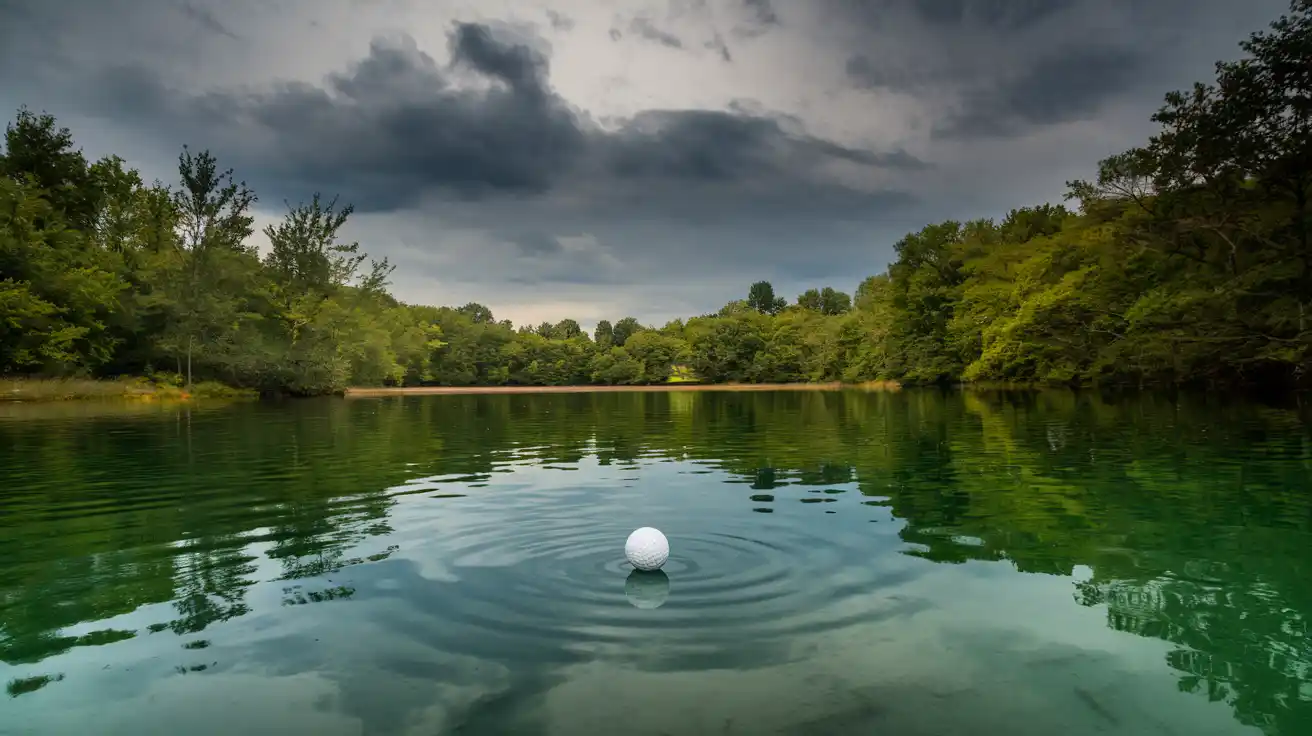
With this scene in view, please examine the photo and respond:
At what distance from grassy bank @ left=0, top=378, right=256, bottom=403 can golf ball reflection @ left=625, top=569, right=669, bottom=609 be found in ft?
192

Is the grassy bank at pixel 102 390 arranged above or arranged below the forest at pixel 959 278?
below

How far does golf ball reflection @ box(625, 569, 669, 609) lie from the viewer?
25.3 ft

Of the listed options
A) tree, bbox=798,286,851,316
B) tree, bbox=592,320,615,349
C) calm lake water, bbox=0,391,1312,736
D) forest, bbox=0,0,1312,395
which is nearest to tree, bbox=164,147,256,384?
forest, bbox=0,0,1312,395

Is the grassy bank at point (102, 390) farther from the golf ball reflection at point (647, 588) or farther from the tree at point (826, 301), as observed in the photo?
the tree at point (826, 301)

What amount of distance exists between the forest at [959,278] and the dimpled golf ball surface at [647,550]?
37.0 m

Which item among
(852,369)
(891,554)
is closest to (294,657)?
(891,554)

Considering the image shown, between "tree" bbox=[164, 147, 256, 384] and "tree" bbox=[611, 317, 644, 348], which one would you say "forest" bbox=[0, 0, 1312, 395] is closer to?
"tree" bbox=[164, 147, 256, 384]

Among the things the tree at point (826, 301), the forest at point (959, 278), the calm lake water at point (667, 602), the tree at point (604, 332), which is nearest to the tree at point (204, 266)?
the forest at point (959, 278)

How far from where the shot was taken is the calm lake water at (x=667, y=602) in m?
5.43

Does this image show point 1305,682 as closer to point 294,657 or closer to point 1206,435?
point 294,657

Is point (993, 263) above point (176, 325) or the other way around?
above

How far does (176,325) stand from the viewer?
2483 inches

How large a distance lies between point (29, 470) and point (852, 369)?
96131mm

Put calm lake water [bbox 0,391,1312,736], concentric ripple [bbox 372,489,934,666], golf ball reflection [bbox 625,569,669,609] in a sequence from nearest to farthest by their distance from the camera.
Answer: calm lake water [bbox 0,391,1312,736], concentric ripple [bbox 372,489,934,666], golf ball reflection [bbox 625,569,669,609]
